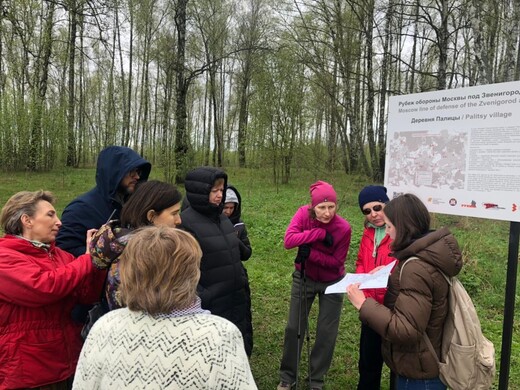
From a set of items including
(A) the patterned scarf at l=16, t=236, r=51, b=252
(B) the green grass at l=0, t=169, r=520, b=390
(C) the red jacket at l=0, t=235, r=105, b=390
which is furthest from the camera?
(B) the green grass at l=0, t=169, r=520, b=390

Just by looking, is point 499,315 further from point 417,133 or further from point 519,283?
point 417,133

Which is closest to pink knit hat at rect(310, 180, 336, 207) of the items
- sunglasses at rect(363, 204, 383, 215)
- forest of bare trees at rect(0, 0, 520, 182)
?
sunglasses at rect(363, 204, 383, 215)

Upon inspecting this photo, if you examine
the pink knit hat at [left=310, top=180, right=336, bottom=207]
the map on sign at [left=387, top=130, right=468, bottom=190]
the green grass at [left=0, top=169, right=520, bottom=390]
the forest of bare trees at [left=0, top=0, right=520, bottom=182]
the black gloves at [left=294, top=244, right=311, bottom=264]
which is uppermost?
the forest of bare trees at [left=0, top=0, right=520, bottom=182]

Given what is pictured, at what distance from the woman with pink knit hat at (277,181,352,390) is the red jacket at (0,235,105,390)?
180cm

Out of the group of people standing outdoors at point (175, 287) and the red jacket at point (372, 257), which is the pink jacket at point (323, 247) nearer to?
the group of people standing outdoors at point (175, 287)

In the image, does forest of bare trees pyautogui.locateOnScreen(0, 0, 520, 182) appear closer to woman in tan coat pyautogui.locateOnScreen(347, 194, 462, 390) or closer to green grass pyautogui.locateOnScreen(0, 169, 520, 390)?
green grass pyautogui.locateOnScreen(0, 169, 520, 390)

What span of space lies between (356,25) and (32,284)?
18416mm

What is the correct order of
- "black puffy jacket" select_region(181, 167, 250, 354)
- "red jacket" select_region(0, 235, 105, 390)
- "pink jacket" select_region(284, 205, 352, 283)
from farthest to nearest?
"pink jacket" select_region(284, 205, 352, 283)
"black puffy jacket" select_region(181, 167, 250, 354)
"red jacket" select_region(0, 235, 105, 390)

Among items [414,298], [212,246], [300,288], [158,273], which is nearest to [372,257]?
[300,288]

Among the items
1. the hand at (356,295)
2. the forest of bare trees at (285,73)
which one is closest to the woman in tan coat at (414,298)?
the hand at (356,295)

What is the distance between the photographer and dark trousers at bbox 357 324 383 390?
9.91 feet

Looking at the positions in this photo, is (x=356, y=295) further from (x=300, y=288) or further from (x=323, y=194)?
(x=300, y=288)

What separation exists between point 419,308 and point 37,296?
1.93 m

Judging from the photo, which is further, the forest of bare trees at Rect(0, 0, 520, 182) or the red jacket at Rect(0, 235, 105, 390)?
the forest of bare trees at Rect(0, 0, 520, 182)
